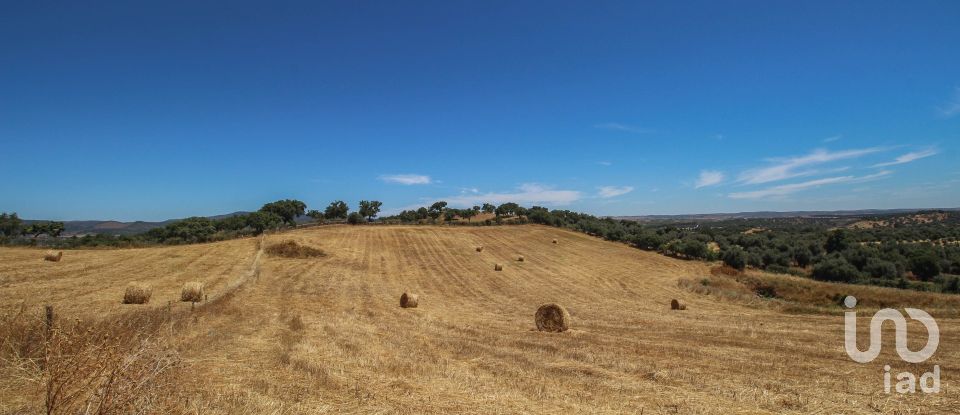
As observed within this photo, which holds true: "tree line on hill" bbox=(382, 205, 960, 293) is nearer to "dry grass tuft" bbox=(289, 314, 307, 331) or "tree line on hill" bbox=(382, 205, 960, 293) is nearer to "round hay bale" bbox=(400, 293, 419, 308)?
"round hay bale" bbox=(400, 293, 419, 308)

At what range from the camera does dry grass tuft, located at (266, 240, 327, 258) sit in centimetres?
3834

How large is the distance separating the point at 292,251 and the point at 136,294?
66.0 feet

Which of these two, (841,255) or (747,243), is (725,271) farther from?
(747,243)

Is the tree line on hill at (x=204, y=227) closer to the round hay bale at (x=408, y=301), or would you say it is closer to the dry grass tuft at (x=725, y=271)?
the round hay bale at (x=408, y=301)

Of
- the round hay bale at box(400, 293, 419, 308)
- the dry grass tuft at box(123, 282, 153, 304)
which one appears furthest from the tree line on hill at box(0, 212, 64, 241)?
the round hay bale at box(400, 293, 419, 308)

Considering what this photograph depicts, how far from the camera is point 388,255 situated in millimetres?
42844

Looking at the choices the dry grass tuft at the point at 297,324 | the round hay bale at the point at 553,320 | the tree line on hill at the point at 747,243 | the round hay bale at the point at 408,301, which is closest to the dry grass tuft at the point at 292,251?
the tree line on hill at the point at 747,243

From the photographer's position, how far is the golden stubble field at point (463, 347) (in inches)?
304

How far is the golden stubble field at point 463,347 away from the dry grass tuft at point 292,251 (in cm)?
517

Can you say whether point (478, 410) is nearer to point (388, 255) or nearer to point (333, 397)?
point (333, 397)

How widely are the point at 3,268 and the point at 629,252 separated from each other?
51637mm

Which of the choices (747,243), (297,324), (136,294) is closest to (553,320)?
(297,324)

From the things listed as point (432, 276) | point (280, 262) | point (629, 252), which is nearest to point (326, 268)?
point (280, 262)

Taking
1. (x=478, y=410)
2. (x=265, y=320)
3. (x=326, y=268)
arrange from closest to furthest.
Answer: (x=478, y=410)
(x=265, y=320)
(x=326, y=268)
